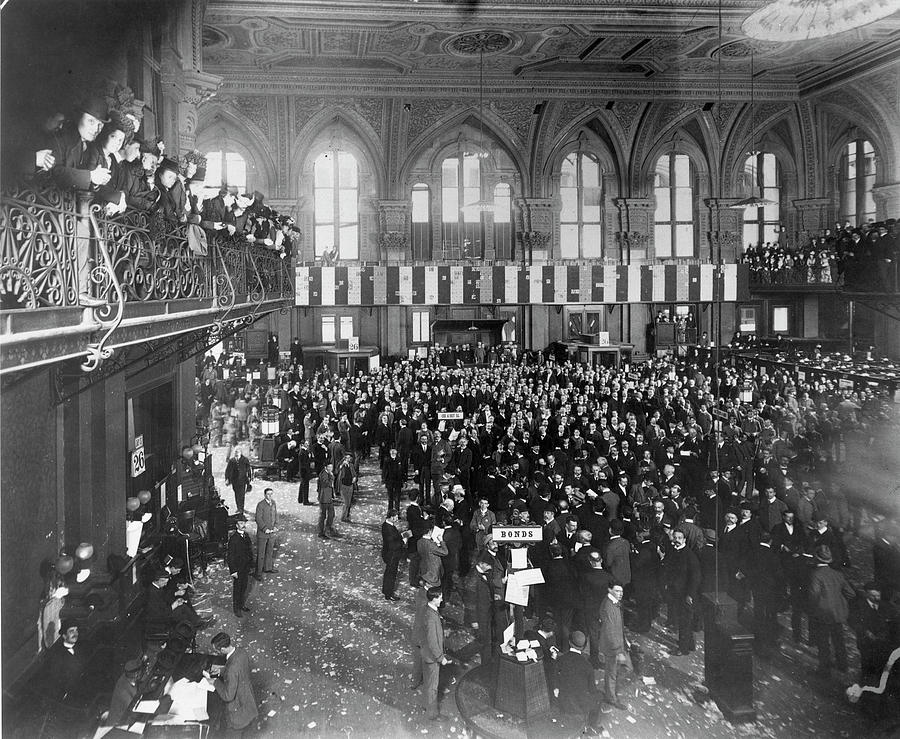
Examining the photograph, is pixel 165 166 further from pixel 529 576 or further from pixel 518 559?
pixel 529 576

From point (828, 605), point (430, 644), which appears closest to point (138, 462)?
point (430, 644)

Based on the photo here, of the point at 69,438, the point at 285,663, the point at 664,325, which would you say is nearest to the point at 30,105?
the point at 69,438

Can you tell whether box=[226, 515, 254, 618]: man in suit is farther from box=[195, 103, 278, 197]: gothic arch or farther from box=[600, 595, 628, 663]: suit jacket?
box=[195, 103, 278, 197]: gothic arch

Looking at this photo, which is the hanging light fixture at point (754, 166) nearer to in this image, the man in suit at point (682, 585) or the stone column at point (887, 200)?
the stone column at point (887, 200)

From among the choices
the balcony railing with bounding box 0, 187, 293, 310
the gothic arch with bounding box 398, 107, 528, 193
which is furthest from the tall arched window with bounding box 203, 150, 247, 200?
the balcony railing with bounding box 0, 187, 293, 310

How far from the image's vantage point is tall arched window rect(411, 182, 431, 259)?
64.1 ft

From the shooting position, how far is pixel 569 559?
7.43 metres

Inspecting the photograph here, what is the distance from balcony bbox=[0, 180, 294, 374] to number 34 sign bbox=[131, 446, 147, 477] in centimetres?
285

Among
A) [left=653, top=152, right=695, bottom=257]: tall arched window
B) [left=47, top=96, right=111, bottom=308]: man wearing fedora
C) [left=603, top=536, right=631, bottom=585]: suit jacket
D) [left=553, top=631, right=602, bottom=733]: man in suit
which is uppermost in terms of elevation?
[left=653, top=152, right=695, bottom=257]: tall arched window

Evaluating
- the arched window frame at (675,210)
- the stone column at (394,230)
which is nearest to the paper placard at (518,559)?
the stone column at (394,230)

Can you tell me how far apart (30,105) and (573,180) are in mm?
17395

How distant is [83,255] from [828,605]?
746 cm

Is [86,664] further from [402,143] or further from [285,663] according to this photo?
[402,143]

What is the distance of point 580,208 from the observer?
2100 centimetres
